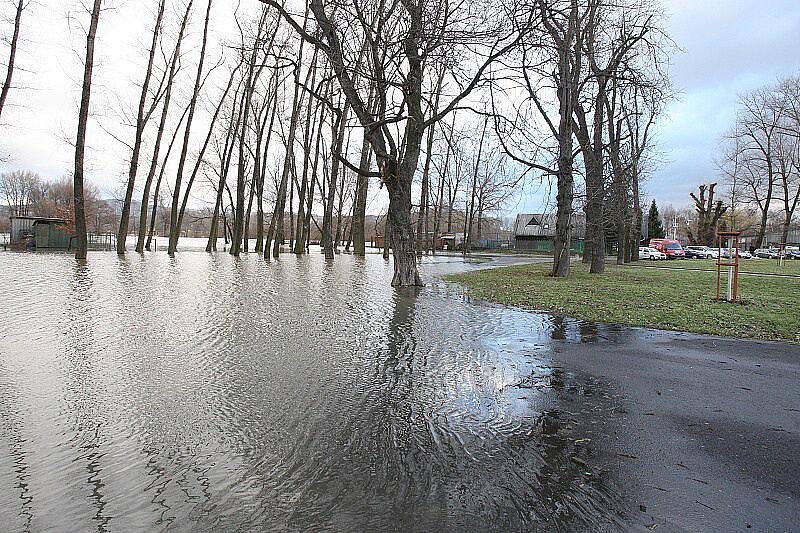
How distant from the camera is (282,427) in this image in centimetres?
370

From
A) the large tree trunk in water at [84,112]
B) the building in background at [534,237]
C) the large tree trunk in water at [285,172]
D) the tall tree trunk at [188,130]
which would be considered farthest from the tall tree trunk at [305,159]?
the building in background at [534,237]

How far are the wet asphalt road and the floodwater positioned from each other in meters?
0.25

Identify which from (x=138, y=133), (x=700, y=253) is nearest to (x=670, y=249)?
(x=700, y=253)

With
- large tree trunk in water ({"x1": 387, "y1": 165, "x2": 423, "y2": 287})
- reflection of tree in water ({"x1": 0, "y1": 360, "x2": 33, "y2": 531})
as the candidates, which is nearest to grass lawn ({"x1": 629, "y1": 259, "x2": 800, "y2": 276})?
large tree trunk in water ({"x1": 387, "y1": 165, "x2": 423, "y2": 287})

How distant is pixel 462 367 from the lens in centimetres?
554

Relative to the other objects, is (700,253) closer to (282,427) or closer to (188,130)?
A: (188,130)

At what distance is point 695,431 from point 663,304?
25.7 feet

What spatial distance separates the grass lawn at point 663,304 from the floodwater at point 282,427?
2187mm

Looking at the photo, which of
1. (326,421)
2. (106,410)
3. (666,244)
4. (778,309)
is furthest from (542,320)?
(666,244)

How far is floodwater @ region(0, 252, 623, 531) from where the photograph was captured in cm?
258

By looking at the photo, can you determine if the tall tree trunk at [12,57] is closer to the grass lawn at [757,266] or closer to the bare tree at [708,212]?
the grass lawn at [757,266]

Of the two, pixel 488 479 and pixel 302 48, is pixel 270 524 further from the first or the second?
pixel 302 48

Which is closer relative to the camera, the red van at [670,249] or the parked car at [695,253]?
the red van at [670,249]

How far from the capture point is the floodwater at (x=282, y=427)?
2.58m
